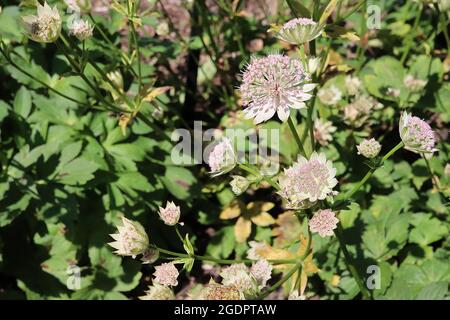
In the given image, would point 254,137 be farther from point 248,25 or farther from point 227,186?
point 248,25

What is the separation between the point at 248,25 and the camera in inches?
108

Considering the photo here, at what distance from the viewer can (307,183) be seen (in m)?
1.42

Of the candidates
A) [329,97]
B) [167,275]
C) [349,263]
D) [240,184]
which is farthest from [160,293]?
[329,97]

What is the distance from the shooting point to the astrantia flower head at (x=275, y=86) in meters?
1.44

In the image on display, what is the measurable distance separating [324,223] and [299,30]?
20.4 inches

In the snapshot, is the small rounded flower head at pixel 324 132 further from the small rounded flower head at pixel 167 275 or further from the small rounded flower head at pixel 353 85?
the small rounded flower head at pixel 167 275

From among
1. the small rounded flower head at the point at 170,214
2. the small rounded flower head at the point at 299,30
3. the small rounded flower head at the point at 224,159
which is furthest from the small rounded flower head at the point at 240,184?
the small rounded flower head at the point at 299,30

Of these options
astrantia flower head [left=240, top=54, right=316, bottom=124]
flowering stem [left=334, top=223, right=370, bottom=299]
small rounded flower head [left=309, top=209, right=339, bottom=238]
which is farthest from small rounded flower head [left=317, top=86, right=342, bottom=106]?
small rounded flower head [left=309, top=209, right=339, bottom=238]

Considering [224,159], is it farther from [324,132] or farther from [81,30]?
[324,132]

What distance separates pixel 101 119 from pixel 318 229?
1.13 metres

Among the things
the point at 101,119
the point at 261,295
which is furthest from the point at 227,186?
the point at 261,295

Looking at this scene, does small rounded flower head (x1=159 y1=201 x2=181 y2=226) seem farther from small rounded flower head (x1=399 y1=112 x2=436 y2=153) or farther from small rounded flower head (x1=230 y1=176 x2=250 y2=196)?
small rounded flower head (x1=399 y1=112 x2=436 y2=153)

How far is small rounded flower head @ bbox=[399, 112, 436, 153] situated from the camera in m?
1.44

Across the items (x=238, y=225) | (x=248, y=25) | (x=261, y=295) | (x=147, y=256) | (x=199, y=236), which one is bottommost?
(x=199, y=236)
